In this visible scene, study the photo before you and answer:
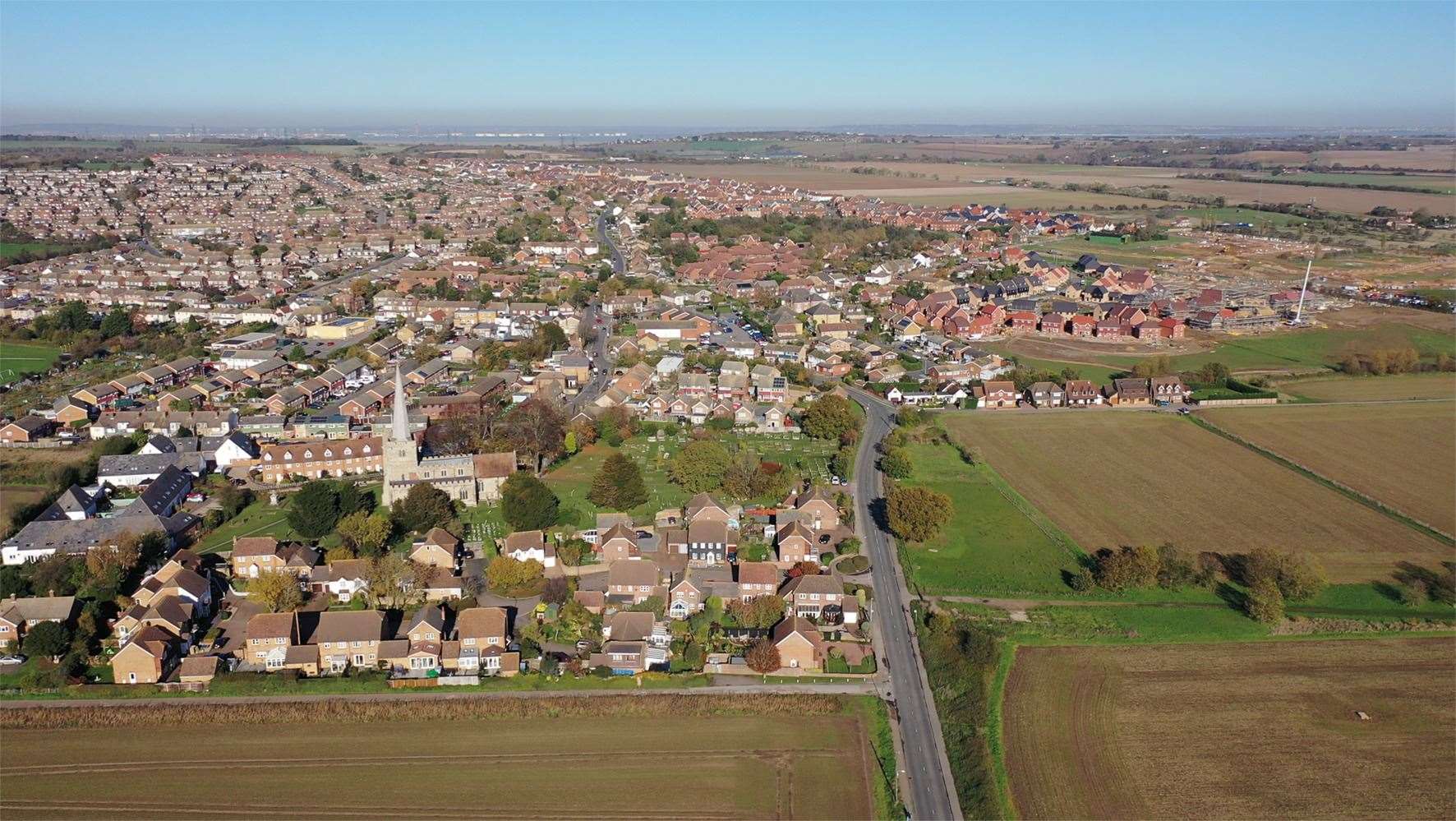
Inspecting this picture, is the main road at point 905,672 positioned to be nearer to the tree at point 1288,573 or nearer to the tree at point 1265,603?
the tree at point 1265,603

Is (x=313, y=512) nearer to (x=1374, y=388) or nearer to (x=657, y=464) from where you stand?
(x=657, y=464)

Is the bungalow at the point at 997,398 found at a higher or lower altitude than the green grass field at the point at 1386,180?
lower

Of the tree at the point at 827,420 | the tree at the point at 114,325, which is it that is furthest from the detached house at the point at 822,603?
the tree at the point at 114,325

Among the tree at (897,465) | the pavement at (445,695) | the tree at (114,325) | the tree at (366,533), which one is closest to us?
the pavement at (445,695)

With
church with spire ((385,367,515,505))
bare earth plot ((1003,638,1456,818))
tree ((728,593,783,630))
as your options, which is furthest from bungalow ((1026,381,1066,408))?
church with spire ((385,367,515,505))

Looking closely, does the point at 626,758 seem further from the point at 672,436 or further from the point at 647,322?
the point at 647,322

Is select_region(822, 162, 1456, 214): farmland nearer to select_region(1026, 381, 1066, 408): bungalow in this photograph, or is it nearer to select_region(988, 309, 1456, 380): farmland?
select_region(988, 309, 1456, 380): farmland
